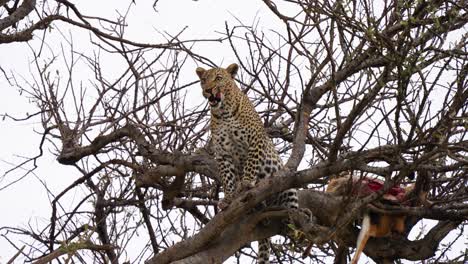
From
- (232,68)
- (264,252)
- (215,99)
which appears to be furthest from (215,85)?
(264,252)

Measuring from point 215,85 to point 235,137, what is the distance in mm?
561

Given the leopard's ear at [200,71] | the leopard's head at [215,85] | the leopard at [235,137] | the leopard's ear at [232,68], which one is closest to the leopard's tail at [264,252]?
the leopard at [235,137]

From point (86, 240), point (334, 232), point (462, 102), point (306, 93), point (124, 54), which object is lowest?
point (86, 240)

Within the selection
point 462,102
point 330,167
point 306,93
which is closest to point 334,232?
point 330,167

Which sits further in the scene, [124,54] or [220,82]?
[220,82]

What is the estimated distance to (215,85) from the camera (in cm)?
831

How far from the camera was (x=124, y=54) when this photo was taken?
24.6 feet

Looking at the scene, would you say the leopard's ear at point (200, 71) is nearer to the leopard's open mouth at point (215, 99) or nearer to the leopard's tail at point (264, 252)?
the leopard's open mouth at point (215, 99)

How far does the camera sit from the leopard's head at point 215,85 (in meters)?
8.30

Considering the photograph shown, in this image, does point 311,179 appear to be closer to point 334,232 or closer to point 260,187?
point 260,187

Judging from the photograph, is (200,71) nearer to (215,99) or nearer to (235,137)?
(215,99)

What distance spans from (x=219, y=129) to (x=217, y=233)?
1874 mm

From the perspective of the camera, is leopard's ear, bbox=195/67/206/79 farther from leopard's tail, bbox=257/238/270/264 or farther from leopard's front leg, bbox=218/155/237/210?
leopard's tail, bbox=257/238/270/264

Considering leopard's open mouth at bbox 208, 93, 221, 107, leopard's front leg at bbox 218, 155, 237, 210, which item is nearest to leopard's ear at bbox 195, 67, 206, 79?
leopard's open mouth at bbox 208, 93, 221, 107
